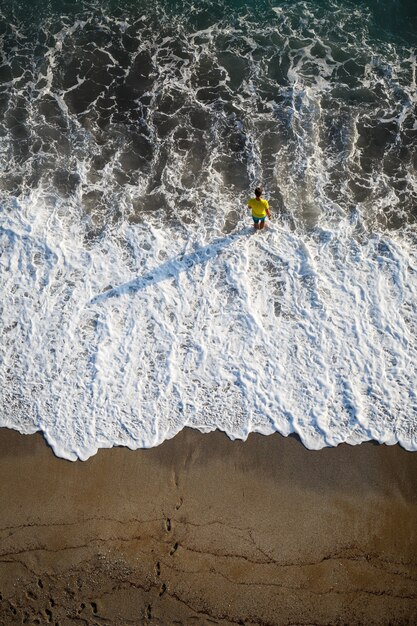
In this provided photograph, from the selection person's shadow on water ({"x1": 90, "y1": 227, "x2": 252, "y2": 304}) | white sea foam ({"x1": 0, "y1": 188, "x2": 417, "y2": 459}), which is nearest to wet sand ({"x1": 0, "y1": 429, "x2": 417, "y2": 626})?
white sea foam ({"x1": 0, "y1": 188, "x2": 417, "y2": 459})

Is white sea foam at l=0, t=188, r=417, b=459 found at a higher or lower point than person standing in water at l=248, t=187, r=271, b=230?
lower

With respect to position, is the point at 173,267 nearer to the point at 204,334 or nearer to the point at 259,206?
the point at 204,334

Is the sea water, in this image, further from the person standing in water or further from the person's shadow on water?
the person standing in water

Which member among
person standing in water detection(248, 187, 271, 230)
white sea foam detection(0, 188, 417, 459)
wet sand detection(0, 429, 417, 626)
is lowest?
wet sand detection(0, 429, 417, 626)

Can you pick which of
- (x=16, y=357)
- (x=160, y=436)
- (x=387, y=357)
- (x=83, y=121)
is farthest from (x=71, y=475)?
(x=83, y=121)

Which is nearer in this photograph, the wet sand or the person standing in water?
the wet sand

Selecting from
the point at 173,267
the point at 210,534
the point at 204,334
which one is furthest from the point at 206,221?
the point at 210,534

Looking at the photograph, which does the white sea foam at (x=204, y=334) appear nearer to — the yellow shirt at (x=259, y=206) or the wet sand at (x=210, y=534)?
the wet sand at (x=210, y=534)

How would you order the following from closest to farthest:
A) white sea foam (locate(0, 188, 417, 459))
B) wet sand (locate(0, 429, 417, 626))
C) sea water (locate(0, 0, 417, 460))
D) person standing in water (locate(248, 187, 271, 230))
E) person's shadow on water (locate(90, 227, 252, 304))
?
→ wet sand (locate(0, 429, 417, 626)), white sea foam (locate(0, 188, 417, 459)), sea water (locate(0, 0, 417, 460)), person standing in water (locate(248, 187, 271, 230)), person's shadow on water (locate(90, 227, 252, 304))
